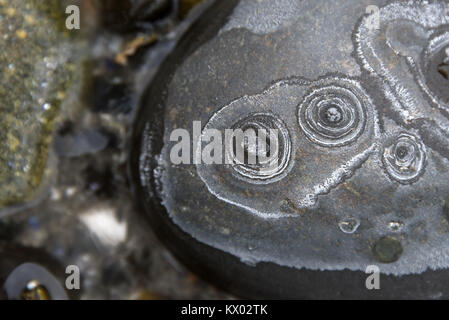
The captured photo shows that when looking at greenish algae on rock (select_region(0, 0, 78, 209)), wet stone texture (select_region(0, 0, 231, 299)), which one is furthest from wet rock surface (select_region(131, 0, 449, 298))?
greenish algae on rock (select_region(0, 0, 78, 209))

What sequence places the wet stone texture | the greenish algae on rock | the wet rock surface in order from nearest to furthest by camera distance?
the wet rock surface → the greenish algae on rock → the wet stone texture

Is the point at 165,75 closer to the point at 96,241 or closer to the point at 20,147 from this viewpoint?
→ the point at 20,147

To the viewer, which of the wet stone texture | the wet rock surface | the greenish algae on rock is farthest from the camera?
the wet stone texture

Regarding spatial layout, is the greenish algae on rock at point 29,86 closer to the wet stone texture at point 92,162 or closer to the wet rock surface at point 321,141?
the wet stone texture at point 92,162

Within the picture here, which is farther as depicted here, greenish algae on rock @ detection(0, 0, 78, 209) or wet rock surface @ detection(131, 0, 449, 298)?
greenish algae on rock @ detection(0, 0, 78, 209)

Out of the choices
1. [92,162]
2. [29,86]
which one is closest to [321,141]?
[92,162]

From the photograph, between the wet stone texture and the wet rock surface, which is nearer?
the wet rock surface

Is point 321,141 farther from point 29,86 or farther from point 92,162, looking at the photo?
point 29,86

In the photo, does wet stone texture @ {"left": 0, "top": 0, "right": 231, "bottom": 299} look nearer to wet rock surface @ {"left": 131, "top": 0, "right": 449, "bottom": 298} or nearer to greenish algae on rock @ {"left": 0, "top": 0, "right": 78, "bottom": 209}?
greenish algae on rock @ {"left": 0, "top": 0, "right": 78, "bottom": 209}

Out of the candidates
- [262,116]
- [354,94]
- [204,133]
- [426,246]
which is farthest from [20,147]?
[426,246]
